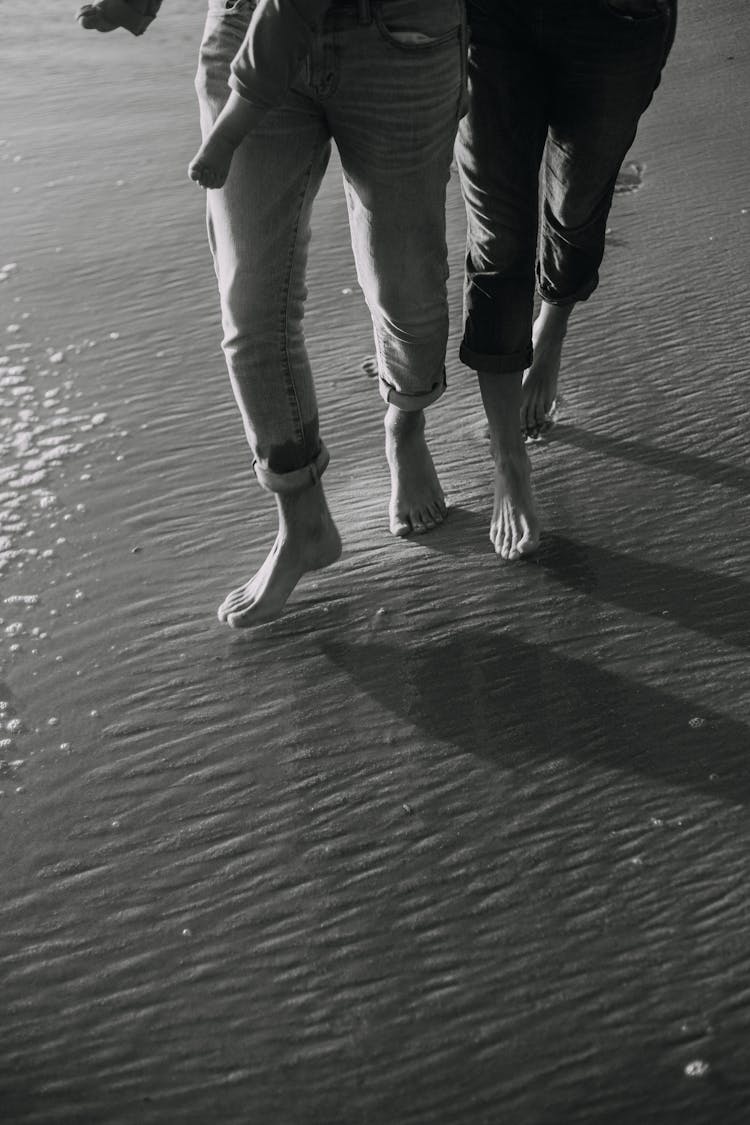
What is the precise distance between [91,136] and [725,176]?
1612 mm

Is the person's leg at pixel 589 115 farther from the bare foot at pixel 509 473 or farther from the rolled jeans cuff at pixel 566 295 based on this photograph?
the bare foot at pixel 509 473

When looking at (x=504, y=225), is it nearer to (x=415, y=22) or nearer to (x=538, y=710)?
(x=415, y=22)

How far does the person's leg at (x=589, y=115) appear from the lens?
142 centimetres

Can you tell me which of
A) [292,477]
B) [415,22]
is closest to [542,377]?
[292,477]

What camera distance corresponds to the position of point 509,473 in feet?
5.61

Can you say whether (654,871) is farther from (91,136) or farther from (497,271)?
→ (91,136)

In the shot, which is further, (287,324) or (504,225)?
(504,225)

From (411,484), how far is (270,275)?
18.0 inches

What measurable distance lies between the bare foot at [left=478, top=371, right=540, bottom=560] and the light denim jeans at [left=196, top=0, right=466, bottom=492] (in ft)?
0.61

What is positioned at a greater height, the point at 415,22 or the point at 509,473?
the point at 415,22

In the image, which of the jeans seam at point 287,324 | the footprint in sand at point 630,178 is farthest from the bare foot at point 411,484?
the footprint in sand at point 630,178

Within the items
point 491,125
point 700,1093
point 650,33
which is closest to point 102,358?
point 491,125

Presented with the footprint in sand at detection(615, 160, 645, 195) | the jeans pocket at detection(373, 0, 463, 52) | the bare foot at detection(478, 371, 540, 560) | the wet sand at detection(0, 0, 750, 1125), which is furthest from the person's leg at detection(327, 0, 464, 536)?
the footprint in sand at detection(615, 160, 645, 195)

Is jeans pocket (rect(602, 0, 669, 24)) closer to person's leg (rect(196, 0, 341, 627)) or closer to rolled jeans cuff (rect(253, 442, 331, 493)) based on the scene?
person's leg (rect(196, 0, 341, 627))
